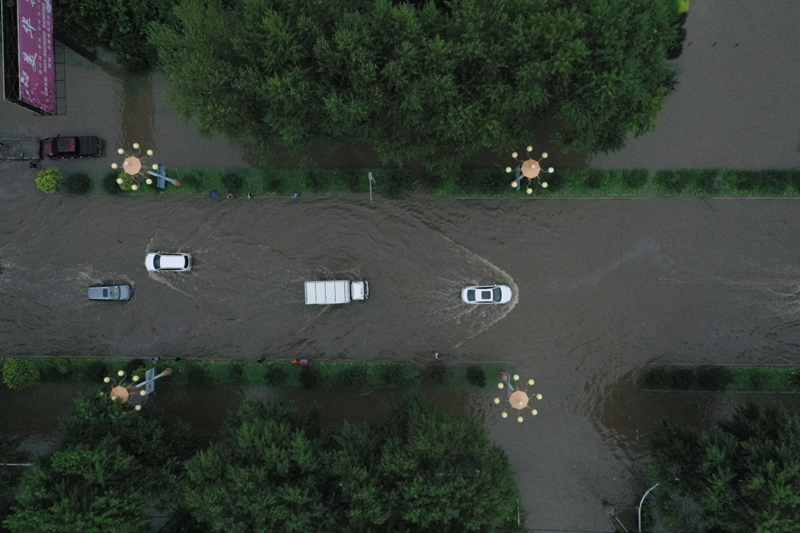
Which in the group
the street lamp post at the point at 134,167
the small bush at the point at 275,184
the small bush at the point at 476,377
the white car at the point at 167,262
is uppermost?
the street lamp post at the point at 134,167

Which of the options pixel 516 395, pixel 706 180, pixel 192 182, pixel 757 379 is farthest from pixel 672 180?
pixel 192 182

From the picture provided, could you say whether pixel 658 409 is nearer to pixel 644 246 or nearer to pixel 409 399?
pixel 644 246

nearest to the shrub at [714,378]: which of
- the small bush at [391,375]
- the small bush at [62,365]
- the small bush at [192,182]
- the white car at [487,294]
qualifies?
the white car at [487,294]

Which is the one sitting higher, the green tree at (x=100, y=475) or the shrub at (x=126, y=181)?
the shrub at (x=126, y=181)

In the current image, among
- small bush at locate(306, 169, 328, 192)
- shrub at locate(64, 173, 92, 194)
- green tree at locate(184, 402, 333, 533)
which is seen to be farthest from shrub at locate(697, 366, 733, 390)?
shrub at locate(64, 173, 92, 194)

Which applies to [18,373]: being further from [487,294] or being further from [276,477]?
[487,294]

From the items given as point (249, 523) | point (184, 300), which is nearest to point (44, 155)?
point (184, 300)

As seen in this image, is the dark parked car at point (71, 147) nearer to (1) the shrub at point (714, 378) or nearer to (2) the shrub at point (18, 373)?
(2) the shrub at point (18, 373)
